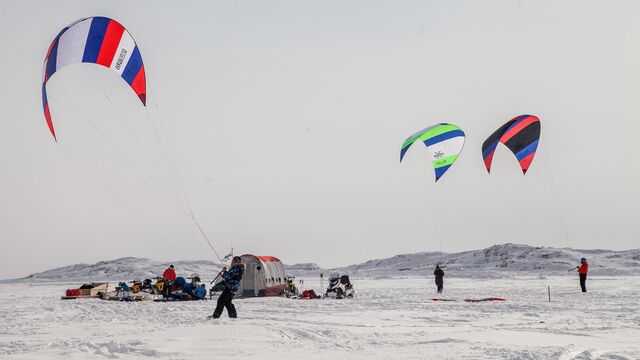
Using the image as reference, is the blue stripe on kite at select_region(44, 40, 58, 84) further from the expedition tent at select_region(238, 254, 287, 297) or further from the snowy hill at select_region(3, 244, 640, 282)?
the snowy hill at select_region(3, 244, 640, 282)

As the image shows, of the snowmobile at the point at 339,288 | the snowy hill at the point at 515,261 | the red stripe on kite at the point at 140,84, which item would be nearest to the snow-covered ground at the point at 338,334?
the red stripe on kite at the point at 140,84

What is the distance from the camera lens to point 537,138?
25.0 m

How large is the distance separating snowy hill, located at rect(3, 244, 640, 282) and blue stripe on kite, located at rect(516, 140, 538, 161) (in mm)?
36607

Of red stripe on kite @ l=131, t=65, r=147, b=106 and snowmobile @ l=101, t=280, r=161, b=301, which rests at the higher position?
red stripe on kite @ l=131, t=65, r=147, b=106

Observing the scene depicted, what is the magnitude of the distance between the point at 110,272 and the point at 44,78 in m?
71.1

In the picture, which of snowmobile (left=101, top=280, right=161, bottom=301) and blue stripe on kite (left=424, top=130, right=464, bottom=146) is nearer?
snowmobile (left=101, top=280, right=161, bottom=301)

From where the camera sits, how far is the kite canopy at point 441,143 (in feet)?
86.6

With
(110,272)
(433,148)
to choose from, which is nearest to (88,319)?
(433,148)

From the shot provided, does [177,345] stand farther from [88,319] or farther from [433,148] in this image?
[433,148]

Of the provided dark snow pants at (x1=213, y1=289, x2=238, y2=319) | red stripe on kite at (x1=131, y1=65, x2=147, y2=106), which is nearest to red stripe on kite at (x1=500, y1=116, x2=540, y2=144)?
red stripe on kite at (x1=131, y1=65, x2=147, y2=106)

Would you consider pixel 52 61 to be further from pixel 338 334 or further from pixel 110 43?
pixel 338 334

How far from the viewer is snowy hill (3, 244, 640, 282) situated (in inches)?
2704

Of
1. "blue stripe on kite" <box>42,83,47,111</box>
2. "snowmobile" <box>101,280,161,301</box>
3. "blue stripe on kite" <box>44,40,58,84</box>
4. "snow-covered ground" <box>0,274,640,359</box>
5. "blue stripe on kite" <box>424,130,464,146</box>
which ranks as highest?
"blue stripe on kite" <box>424,130,464,146</box>

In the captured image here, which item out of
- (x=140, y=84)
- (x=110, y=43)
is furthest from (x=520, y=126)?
(x=110, y=43)
